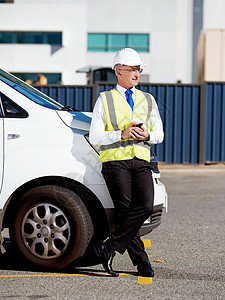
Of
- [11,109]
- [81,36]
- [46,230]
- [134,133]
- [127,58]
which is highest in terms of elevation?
[81,36]

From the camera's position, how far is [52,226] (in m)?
4.77

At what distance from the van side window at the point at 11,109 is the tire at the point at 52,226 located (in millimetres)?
652

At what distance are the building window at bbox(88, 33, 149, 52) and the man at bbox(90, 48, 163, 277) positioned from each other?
36.0 m

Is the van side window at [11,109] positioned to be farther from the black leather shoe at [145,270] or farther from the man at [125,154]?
the black leather shoe at [145,270]

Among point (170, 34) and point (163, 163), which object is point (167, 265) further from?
point (170, 34)

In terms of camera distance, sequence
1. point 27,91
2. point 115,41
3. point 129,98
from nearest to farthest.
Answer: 1. point 129,98
2. point 27,91
3. point 115,41

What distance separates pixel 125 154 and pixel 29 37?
3627 centimetres

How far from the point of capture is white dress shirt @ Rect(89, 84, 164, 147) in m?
4.58

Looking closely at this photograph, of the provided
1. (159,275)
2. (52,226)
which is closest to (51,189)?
(52,226)

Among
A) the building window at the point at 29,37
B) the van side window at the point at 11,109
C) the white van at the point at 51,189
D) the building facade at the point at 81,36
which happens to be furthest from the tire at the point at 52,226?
the building window at the point at 29,37

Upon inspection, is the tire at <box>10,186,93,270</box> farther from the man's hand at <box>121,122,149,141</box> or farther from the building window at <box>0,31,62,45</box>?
the building window at <box>0,31,62,45</box>

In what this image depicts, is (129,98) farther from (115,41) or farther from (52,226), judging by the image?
(115,41)

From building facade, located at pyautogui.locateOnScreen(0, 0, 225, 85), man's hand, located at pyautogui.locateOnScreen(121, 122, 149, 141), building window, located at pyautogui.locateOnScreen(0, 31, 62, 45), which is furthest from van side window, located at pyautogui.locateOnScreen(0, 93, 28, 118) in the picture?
building window, located at pyautogui.locateOnScreen(0, 31, 62, 45)

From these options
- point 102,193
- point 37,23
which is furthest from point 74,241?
point 37,23
